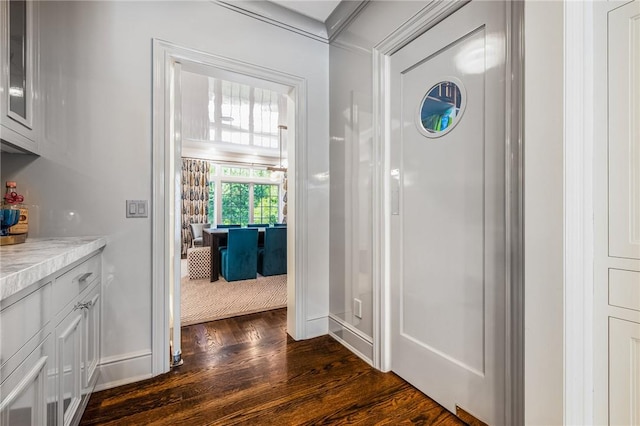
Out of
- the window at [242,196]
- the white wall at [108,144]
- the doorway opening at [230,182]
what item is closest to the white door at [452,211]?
the doorway opening at [230,182]

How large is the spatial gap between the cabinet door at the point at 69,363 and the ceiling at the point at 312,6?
7.63ft

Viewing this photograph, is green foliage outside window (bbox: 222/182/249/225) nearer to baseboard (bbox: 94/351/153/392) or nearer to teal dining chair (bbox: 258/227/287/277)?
teal dining chair (bbox: 258/227/287/277)

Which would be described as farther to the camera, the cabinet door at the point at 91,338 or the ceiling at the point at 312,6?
the ceiling at the point at 312,6

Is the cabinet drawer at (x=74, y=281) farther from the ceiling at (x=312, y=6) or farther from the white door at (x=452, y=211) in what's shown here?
the ceiling at (x=312, y=6)

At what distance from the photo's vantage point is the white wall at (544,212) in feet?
3.26

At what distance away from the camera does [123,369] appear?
5.66 ft

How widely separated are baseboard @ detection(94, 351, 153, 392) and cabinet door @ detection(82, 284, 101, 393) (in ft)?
0.39

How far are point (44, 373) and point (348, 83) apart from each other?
228 centimetres

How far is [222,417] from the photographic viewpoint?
1.43m

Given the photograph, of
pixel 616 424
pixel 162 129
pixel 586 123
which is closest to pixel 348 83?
pixel 162 129

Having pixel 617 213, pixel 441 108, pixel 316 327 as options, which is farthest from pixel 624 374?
pixel 316 327

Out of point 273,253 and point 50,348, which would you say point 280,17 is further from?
point 273,253

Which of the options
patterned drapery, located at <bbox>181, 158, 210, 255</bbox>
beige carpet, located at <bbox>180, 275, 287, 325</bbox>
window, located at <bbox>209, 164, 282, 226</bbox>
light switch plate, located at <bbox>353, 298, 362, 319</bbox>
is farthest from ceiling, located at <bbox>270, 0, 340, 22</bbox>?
patterned drapery, located at <bbox>181, 158, 210, 255</bbox>

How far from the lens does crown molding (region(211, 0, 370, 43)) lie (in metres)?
2.05
